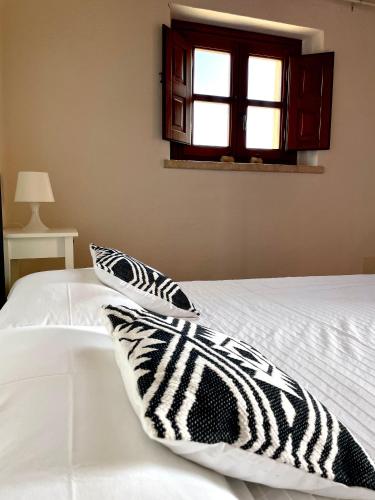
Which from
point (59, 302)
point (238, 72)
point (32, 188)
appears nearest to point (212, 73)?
point (238, 72)

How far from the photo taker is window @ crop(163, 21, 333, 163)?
2.81 meters

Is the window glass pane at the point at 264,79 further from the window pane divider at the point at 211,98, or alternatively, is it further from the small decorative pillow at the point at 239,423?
the small decorative pillow at the point at 239,423

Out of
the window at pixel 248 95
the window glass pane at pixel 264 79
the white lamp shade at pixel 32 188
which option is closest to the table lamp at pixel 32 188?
the white lamp shade at pixel 32 188

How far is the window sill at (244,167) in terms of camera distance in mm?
2650

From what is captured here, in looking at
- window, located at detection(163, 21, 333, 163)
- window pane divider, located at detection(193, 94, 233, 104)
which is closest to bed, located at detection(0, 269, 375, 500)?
window, located at detection(163, 21, 333, 163)

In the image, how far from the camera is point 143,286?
117 centimetres

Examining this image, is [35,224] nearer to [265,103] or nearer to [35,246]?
[35,246]

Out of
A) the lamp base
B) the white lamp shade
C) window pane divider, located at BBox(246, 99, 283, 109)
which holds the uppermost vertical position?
window pane divider, located at BBox(246, 99, 283, 109)

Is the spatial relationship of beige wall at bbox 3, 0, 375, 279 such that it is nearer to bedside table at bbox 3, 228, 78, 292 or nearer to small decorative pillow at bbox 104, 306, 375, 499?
bedside table at bbox 3, 228, 78, 292

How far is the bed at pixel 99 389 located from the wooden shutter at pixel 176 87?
1.64m

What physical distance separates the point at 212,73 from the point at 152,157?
883 millimetres

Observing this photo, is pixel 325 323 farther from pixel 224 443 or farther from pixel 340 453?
pixel 224 443

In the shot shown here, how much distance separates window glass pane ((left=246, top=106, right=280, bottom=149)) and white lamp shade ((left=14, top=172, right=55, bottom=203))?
64.9 inches

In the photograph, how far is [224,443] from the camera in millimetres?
408
